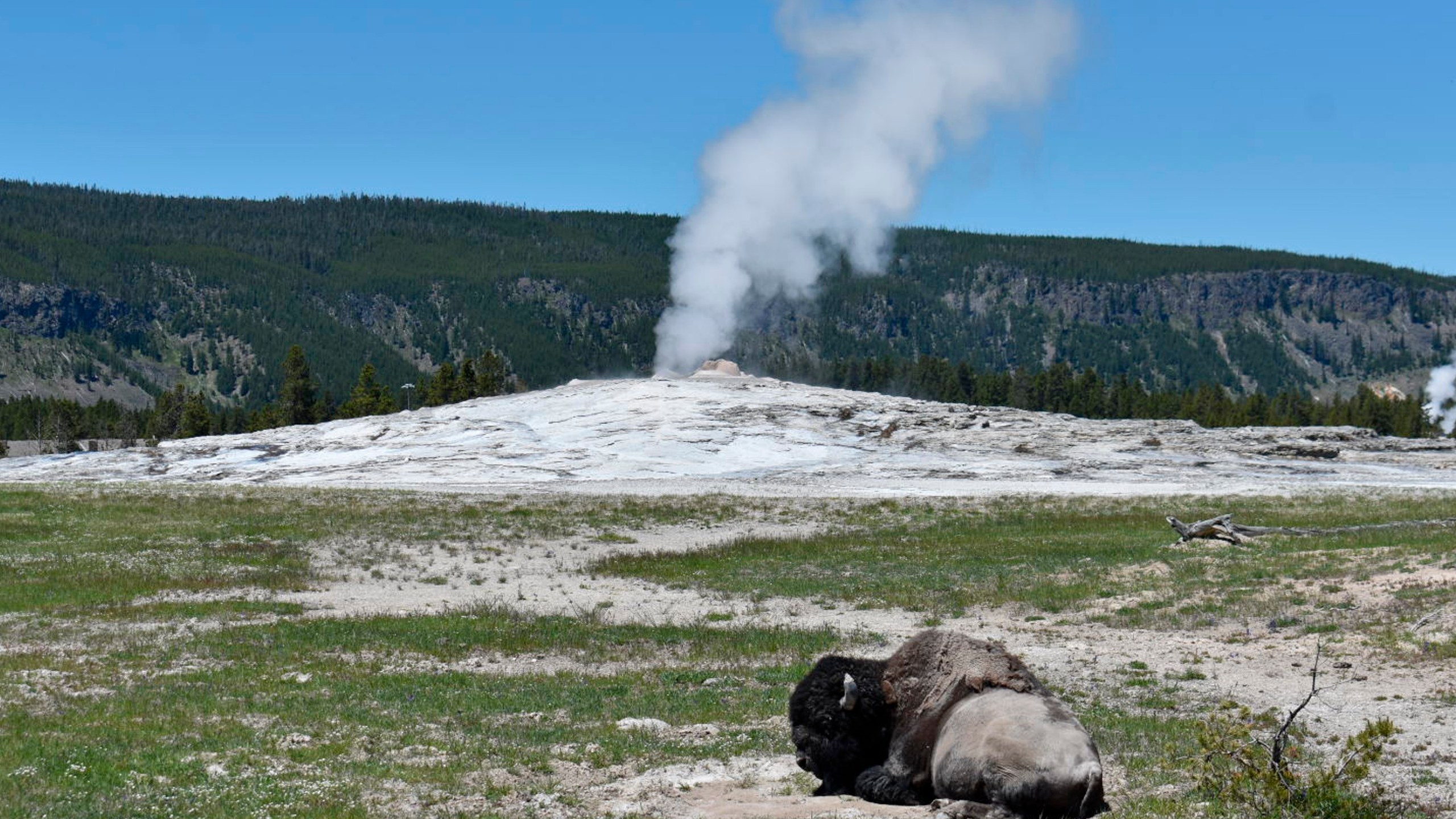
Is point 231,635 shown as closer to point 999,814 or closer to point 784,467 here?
point 999,814

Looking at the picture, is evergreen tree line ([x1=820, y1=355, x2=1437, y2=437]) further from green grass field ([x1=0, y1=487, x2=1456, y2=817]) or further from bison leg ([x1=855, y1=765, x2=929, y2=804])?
bison leg ([x1=855, y1=765, x2=929, y2=804])

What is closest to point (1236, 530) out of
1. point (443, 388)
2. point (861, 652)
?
point (861, 652)

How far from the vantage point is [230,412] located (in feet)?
584

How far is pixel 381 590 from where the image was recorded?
2652 cm

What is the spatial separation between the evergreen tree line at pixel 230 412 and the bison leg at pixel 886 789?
98.5 metres

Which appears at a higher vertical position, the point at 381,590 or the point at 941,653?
the point at 941,653

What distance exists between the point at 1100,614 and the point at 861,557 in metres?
11.3

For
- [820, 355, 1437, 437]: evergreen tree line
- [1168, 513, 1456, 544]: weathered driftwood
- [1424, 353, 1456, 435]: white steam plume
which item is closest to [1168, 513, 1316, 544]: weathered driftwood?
[1168, 513, 1456, 544]: weathered driftwood

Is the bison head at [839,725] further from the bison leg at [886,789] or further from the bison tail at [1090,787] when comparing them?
the bison tail at [1090,787]

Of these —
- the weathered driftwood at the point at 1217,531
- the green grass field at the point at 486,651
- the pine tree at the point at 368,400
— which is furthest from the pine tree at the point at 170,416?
the weathered driftwood at the point at 1217,531

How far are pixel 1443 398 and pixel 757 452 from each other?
10479 centimetres

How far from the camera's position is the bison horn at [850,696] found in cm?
1013

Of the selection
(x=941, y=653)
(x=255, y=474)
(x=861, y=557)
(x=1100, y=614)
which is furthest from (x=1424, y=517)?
(x=255, y=474)

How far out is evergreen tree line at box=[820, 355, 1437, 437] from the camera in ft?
448
